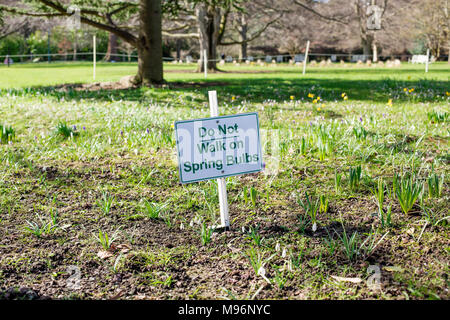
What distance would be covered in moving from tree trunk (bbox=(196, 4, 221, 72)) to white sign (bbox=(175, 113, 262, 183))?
17.3 meters

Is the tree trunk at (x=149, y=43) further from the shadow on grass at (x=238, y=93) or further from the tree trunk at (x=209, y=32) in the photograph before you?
the tree trunk at (x=209, y=32)

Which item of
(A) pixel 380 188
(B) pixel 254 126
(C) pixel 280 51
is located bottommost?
(A) pixel 380 188

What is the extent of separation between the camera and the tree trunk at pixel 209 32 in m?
19.4

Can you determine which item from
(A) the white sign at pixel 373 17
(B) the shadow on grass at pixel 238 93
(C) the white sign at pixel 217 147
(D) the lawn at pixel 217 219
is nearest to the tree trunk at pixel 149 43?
(B) the shadow on grass at pixel 238 93

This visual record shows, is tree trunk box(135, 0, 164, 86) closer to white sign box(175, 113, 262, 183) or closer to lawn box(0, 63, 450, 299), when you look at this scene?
lawn box(0, 63, 450, 299)

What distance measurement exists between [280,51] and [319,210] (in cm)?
3898

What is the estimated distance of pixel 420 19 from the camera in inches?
1297

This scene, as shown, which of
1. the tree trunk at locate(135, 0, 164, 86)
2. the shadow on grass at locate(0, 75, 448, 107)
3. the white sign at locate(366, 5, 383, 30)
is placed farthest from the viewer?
the white sign at locate(366, 5, 383, 30)

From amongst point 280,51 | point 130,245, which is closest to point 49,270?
point 130,245

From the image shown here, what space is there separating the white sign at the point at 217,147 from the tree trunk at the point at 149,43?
25.8 feet

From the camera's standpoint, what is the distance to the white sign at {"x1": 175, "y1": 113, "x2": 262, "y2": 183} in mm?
2312

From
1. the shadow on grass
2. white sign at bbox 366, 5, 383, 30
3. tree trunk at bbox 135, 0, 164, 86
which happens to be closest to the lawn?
the shadow on grass

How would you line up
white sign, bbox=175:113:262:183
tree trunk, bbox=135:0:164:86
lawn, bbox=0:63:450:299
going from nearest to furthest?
lawn, bbox=0:63:450:299 → white sign, bbox=175:113:262:183 → tree trunk, bbox=135:0:164:86
